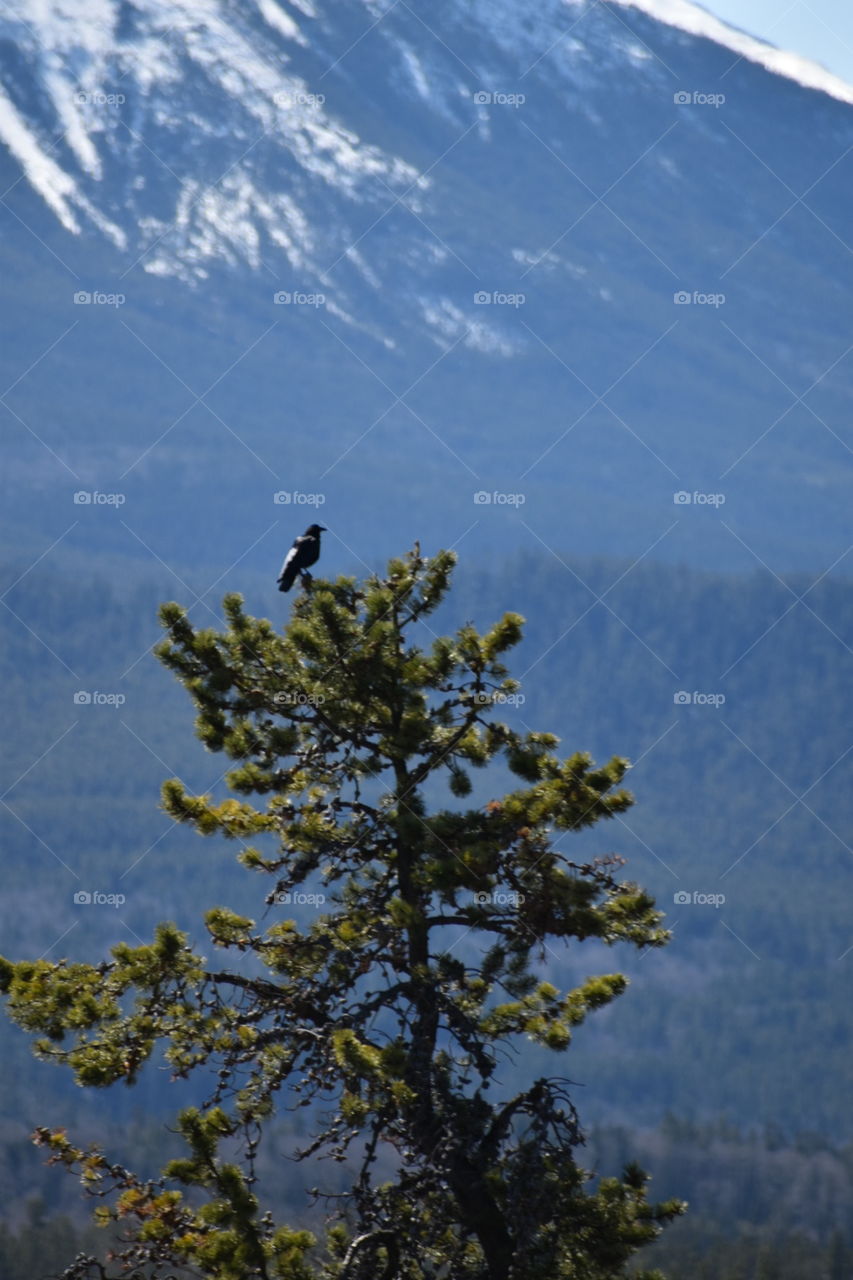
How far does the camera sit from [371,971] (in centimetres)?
1853

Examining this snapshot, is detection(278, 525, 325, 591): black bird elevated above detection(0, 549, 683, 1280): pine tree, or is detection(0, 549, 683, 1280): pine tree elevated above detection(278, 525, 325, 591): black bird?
detection(278, 525, 325, 591): black bird

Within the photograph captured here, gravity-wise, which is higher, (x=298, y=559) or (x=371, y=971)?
(x=298, y=559)

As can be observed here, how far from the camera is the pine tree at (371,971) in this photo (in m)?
17.7

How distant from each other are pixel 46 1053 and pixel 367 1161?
321 centimetres

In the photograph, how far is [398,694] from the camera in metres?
19.3

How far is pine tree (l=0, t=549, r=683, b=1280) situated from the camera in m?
17.7

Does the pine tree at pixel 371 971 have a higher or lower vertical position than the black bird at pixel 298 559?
lower

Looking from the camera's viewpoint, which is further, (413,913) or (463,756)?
(463,756)

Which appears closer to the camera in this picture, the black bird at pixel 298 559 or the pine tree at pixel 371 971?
the pine tree at pixel 371 971

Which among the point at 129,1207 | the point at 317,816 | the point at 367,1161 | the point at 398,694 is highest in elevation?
the point at 398,694

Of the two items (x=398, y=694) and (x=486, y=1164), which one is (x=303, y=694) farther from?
(x=486, y=1164)

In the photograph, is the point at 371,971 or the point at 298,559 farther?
the point at 298,559

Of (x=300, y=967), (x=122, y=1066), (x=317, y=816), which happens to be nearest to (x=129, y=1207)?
(x=122, y=1066)

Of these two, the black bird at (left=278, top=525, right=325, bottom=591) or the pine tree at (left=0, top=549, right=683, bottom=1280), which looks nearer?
the pine tree at (left=0, top=549, right=683, bottom=1280)
